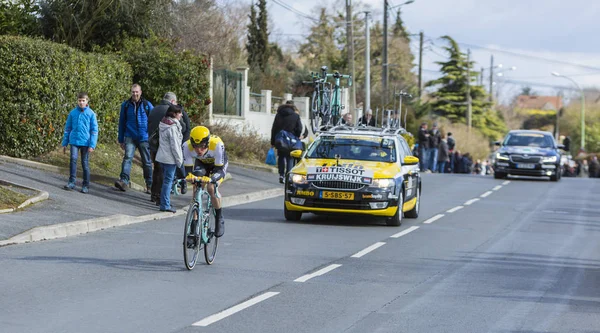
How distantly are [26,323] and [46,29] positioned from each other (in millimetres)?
22152

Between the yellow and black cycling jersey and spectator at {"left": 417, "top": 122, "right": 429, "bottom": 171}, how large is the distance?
25.9 metres

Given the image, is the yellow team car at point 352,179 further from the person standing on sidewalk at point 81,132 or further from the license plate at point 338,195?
the person standing on sidewalk at point 81,132

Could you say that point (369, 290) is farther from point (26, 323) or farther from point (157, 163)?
point (157, 163)

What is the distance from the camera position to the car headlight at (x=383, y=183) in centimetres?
1729

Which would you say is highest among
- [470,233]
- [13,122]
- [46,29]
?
[46,29]

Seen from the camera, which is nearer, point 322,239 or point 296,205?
point 322,239

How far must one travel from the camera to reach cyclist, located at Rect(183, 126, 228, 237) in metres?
11.6

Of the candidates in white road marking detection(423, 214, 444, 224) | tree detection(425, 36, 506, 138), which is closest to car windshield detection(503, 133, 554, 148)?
white road marking detection(423, 214, 444, 224)

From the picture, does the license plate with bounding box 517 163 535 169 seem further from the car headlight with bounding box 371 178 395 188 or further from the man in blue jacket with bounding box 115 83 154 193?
the man in blue jacket with bounding box 115 83 154 193

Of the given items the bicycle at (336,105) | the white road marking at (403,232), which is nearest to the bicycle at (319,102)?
the bicycle at (336,105)

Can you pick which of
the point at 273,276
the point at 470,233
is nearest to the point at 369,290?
the point at 273,276

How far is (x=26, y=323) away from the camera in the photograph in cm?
820

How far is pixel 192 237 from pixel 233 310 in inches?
94.2

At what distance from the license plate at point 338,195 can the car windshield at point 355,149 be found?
116 cm
